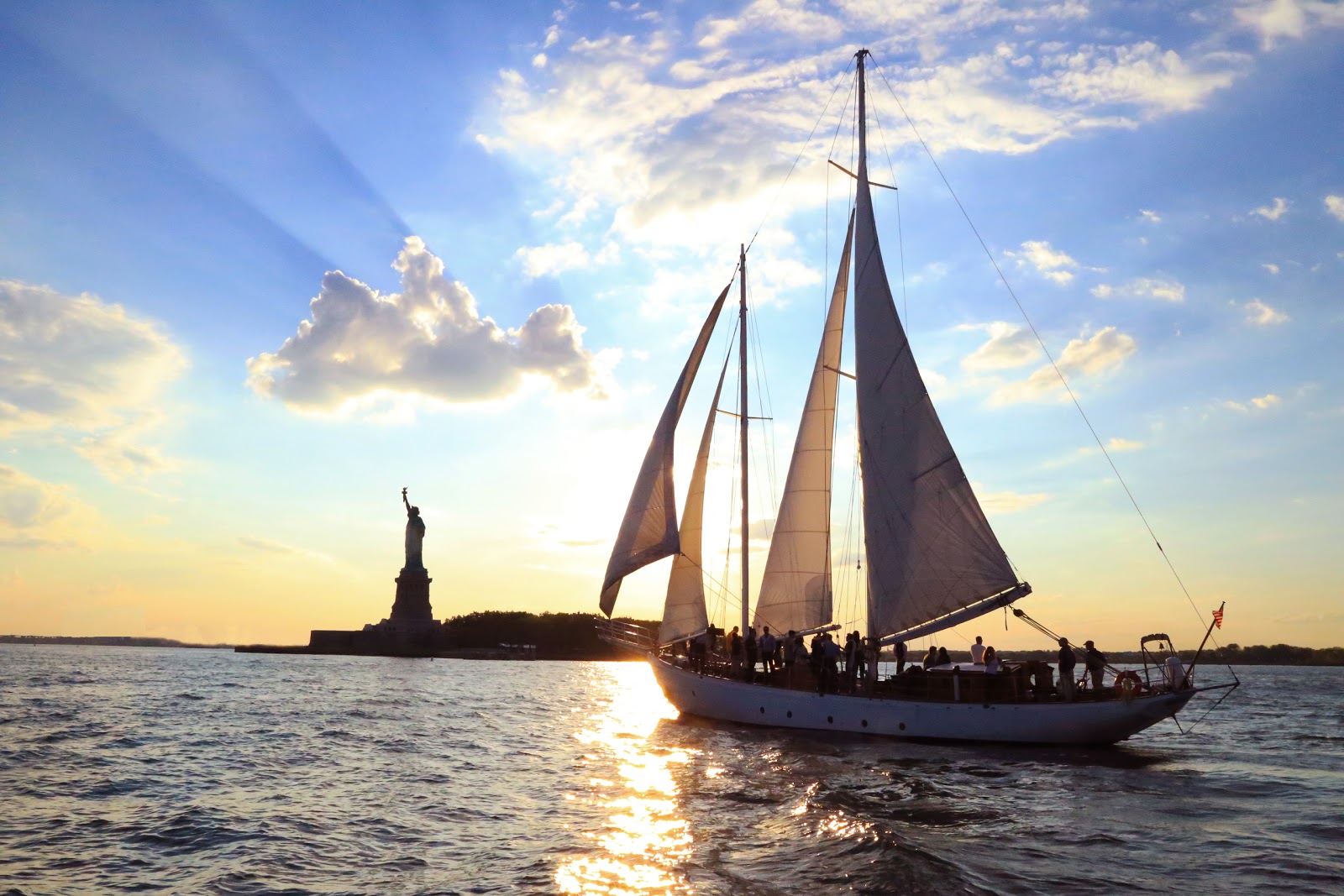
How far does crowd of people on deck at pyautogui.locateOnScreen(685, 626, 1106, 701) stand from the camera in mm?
25047

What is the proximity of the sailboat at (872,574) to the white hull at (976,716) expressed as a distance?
4 cm

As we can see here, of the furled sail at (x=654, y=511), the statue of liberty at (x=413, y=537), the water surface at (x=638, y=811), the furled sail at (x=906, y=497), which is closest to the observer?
the water surface at (x=638, y=811)

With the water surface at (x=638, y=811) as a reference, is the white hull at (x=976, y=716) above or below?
above

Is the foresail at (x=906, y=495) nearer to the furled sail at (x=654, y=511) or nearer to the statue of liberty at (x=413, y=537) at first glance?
the furled sail at (x=654, y=511)

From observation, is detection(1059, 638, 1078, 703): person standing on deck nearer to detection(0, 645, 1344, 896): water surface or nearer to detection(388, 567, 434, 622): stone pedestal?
detection(0, 645, 1344, 896): water surface

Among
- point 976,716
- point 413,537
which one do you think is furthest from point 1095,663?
point 413,537

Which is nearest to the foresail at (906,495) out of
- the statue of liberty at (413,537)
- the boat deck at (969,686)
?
the boat deck at (969,686)

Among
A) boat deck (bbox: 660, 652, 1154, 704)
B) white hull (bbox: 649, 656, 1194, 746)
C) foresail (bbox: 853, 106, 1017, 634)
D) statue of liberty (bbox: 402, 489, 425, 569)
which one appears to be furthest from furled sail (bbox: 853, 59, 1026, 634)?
statue of liberty (bbox: 402, 489, 425, 569)

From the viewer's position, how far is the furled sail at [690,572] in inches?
1373

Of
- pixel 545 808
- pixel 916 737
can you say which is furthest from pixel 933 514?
pixel 545 808

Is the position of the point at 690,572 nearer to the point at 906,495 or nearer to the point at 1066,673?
the point at 906,495

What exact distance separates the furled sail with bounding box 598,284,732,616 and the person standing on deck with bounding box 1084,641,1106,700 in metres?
13.5

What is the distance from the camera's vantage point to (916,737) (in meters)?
25.5

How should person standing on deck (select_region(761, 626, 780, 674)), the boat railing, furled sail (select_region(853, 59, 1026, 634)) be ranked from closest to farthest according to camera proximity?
furled sail (select_region(853, 59, 1026, 634)), person standing on deck (select_region(761, 626, 780, 674)), the boat railing
